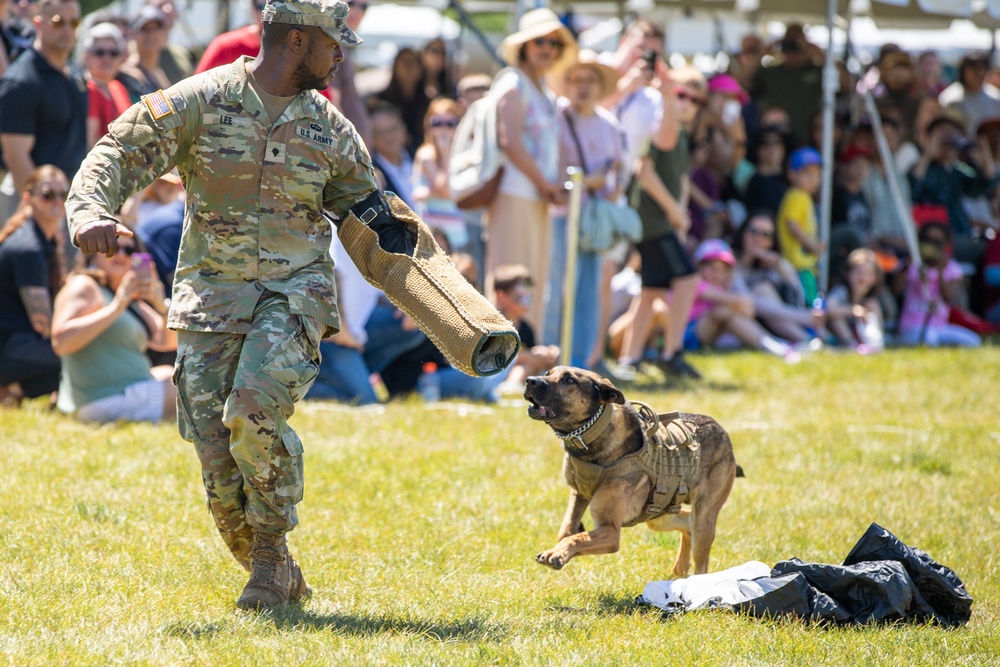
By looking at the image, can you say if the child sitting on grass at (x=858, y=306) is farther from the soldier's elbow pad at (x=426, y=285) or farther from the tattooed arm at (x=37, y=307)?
the soldier's elbow pad at (x=426, y=285)

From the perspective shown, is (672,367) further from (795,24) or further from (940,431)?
(795,24)


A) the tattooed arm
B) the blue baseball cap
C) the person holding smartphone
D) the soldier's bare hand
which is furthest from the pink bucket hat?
the soldier's bare hand

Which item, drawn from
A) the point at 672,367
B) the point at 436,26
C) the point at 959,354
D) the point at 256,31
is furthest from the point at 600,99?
the point at 436,26

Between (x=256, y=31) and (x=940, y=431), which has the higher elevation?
(x=256, y=31)

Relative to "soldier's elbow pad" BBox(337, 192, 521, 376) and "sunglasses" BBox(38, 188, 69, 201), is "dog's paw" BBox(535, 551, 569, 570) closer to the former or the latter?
"soldier's elbow pad" BBox(337, 192, 521, 376)

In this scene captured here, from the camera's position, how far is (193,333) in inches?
195

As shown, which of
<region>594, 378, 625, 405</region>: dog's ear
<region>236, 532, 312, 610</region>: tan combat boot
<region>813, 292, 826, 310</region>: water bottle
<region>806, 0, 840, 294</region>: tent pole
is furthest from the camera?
<region>806, 0, 840, 294</region>: tent pole

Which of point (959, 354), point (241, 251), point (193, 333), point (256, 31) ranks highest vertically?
point (256, 31)

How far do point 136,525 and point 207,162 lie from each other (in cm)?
217

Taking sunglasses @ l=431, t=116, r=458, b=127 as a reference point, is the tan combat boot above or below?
below

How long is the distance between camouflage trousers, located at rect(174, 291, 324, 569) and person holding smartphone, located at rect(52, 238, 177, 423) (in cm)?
368

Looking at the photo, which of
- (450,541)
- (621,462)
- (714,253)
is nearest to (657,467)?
(621,462)

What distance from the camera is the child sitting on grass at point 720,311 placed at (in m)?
13.6

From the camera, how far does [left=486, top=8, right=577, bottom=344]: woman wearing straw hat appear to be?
10.3 m
